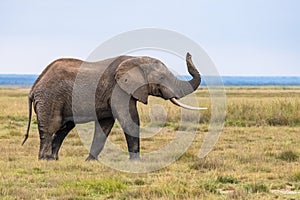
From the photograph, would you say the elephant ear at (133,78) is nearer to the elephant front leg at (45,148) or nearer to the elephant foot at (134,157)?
the elephant foot at (134,157)

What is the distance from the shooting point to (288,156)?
13.4 meters

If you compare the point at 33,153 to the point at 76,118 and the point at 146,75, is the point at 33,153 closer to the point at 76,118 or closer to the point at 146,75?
the point at 76,118

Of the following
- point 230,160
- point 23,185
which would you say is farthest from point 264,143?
point 23,185

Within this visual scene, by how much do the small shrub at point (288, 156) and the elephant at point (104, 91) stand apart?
2151 millimetres

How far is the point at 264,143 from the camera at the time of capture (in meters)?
16.7

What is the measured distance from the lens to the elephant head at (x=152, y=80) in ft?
43.2

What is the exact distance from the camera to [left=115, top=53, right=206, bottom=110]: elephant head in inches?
519

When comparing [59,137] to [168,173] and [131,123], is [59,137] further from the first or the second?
[168,173]

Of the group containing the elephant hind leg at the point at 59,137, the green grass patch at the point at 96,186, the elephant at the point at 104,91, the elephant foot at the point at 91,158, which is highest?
the elephant at the point at 104,91

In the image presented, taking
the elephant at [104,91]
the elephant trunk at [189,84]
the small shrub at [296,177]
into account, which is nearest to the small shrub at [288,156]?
the elephant at [104,91]

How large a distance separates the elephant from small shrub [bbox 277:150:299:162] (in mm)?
2151

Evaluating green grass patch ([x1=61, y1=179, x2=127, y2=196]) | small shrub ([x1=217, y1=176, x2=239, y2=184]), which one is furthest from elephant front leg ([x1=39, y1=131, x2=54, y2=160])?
small shrub ([x1=217, y1=176, x2=239, y2=184])

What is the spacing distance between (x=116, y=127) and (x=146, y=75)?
29.4ft

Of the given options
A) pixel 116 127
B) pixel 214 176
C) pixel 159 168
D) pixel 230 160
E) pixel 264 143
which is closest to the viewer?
pixel 214 176
